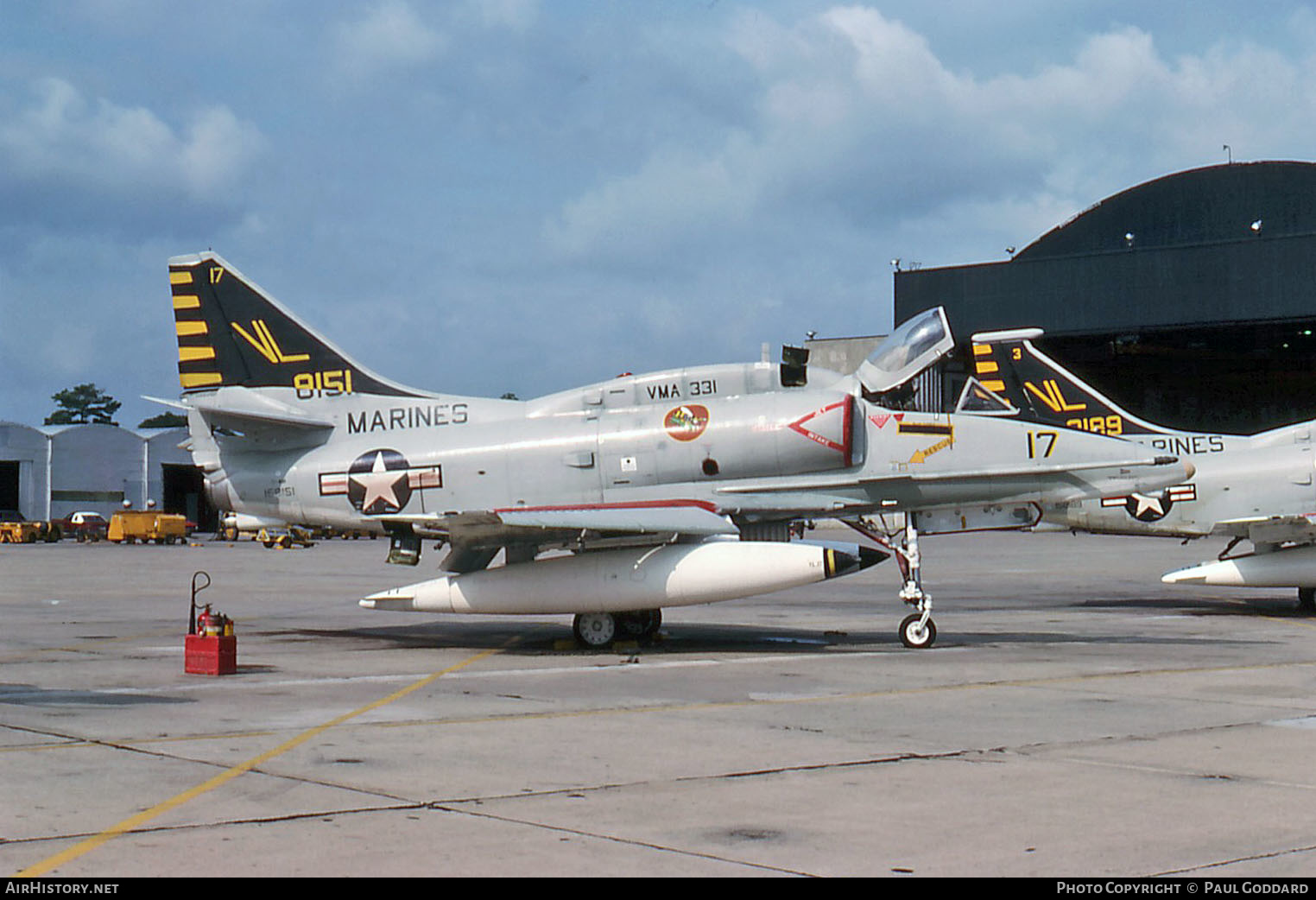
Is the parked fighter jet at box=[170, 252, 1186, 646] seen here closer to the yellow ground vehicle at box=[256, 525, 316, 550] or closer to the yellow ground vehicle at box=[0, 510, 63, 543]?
the yellow ground vehicle at box=[256, 525, 316, 550]

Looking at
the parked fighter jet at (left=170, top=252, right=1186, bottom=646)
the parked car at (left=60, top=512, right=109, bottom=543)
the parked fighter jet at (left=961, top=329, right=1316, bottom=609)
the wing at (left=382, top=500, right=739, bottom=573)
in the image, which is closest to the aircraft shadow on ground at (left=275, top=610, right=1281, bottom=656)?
the parked fighter jet at (left=170, top=252, right=1186, bottom=646)

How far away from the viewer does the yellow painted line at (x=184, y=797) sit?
5.61m

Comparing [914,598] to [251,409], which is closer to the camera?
[914,598]

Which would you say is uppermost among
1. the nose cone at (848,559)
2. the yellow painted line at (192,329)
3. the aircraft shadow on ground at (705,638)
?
the yellow painted line at (192,329)

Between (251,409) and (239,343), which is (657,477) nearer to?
(251,409)

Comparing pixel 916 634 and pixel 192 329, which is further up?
pixel 192 329

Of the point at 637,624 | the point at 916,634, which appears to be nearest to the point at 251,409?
the point at 637,624

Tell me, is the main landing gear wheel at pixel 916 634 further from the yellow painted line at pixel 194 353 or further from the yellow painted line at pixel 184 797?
the yellow painted line at pixel 194 353

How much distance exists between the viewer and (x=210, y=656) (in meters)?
12.7

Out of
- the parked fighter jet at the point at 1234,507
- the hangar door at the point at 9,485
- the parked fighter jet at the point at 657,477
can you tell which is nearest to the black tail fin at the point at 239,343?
the parked fighter jet at the point at 657,477

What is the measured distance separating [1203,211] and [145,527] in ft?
168

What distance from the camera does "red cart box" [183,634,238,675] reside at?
12.7 meters

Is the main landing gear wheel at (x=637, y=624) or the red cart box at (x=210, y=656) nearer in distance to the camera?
the red cart box at (x=210, y=656)

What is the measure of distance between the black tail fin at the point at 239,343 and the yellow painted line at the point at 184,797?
6.56 metres
